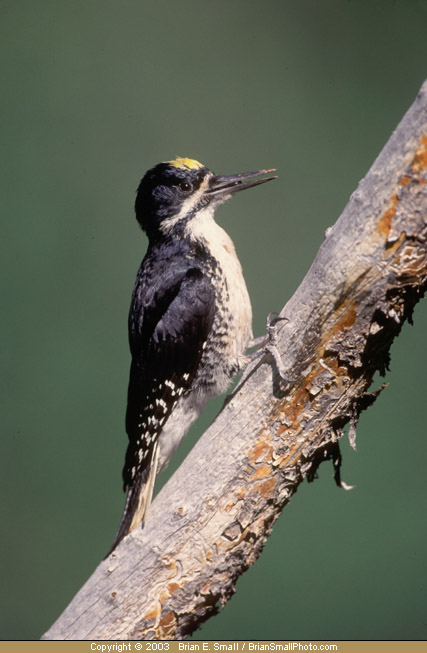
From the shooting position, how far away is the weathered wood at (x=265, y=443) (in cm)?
114

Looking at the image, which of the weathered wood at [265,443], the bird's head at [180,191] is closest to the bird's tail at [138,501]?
the weathered wood at [265,443]

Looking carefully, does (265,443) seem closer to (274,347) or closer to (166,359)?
(274,347)

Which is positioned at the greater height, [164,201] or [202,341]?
[164,201]

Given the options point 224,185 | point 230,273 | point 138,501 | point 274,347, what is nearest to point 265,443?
point 274,347

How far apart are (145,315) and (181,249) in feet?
0.74

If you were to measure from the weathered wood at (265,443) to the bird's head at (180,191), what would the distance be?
66 cm

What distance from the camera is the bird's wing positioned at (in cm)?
171

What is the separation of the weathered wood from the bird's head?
659 millimetres

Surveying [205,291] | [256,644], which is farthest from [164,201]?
[256,644]

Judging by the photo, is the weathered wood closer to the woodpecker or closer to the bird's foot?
the bird's foot

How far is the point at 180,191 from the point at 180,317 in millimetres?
414

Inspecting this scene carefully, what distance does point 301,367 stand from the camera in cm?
124

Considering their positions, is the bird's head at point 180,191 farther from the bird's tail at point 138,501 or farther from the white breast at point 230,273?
the bird's tail at point 138,501

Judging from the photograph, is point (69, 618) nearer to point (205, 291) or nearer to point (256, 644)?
point (256, 644)
